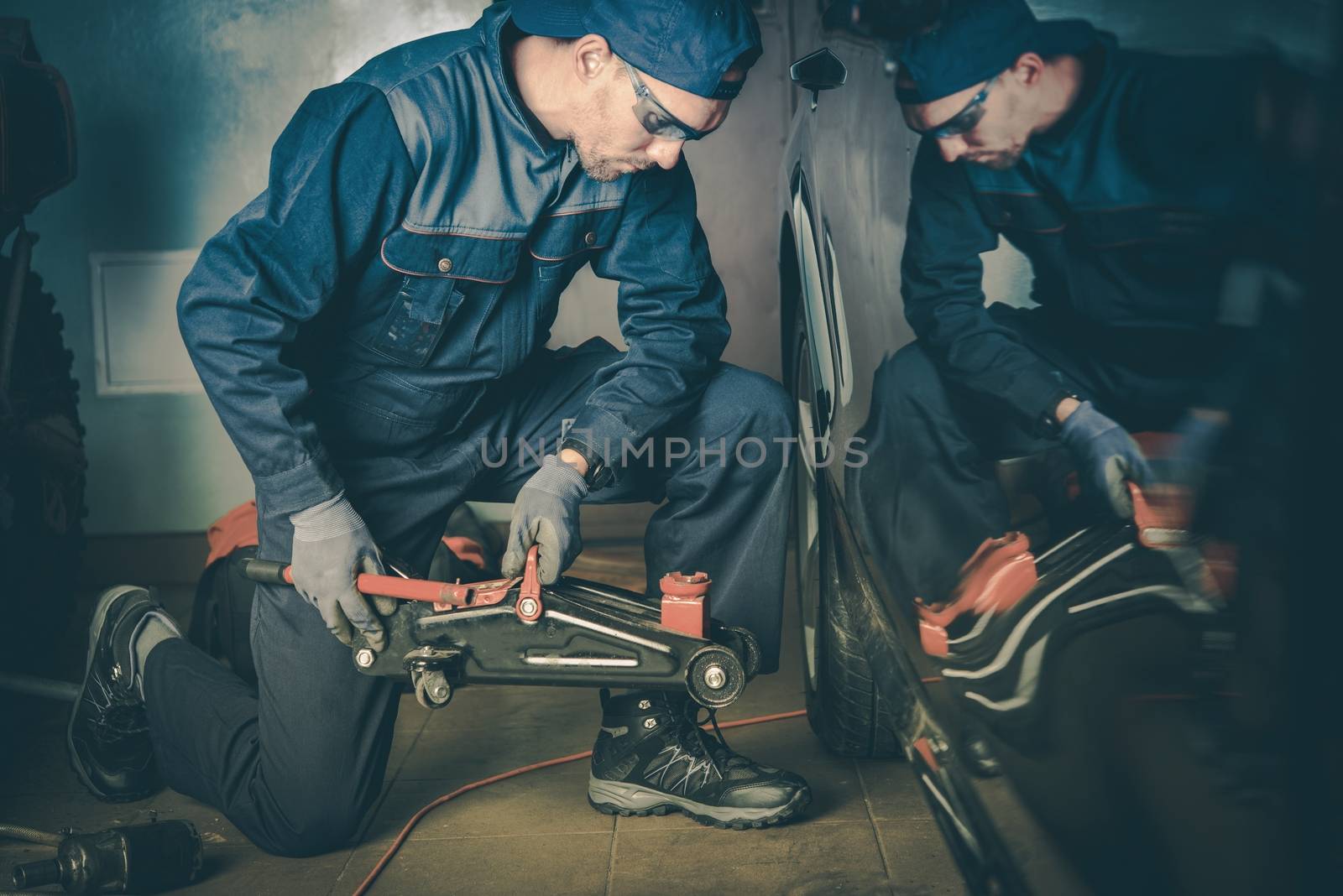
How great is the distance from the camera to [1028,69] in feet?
2.32

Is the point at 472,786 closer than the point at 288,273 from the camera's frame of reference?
No

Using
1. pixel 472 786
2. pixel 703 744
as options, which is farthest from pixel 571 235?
pixel 472 786

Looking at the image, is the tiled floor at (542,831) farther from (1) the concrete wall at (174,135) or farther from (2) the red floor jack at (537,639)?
(1) the concrete wall at (174,135)

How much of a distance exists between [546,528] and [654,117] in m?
0.55

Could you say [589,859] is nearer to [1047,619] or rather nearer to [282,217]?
[282,217]

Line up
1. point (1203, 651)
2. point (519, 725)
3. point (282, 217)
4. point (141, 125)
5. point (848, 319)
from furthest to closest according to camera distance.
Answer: point (141, 125) < point (519, 725) < point (282, 217) < point (848, 319) < point (1203, 651)

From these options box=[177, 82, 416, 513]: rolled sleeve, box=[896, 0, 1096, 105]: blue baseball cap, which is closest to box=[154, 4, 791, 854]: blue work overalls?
box=[177, 82, 416, 513]: rolled sleeve

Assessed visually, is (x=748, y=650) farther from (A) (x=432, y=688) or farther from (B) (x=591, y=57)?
(B) (x=591, y=57)

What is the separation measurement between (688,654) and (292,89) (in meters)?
2.16

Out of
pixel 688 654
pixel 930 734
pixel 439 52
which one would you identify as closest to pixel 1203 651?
pixel 930 734

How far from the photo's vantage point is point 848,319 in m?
1.29

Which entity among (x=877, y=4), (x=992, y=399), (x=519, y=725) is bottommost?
(x=519, y=725)

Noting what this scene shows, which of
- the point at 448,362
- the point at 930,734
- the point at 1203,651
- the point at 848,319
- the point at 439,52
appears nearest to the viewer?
the point at 1203,651

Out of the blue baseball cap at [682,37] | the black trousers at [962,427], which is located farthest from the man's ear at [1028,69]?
the blue baseball cap at [682,37]
